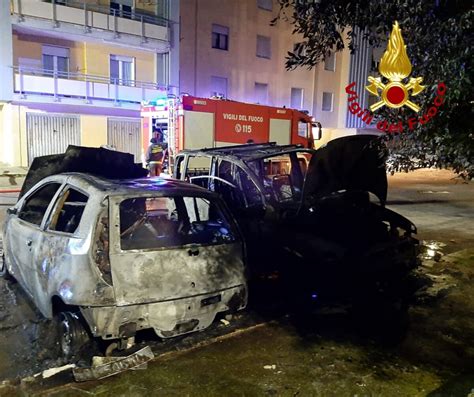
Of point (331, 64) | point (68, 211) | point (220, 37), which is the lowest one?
point (68, 211)

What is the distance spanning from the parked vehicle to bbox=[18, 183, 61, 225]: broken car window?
43 centimetres

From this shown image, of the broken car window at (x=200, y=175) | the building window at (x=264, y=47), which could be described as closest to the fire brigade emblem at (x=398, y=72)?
the broken car window at (x=200, y=175)

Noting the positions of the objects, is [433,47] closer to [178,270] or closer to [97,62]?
[178,270]

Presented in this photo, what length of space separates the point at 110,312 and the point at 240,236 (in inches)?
55.4

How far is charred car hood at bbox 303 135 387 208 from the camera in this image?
5383mm

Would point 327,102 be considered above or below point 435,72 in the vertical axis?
above

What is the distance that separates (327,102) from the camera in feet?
109

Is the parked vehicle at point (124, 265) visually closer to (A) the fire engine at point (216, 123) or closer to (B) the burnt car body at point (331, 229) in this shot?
(B) the burnt car body at point (331, 229)

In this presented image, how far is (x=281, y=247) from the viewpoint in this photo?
5.51 meters

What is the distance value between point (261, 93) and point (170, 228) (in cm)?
2576

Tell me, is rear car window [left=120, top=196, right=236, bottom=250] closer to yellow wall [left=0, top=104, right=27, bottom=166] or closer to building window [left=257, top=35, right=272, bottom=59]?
yellow wall [left=0, top=104, right=27, bottom=166]

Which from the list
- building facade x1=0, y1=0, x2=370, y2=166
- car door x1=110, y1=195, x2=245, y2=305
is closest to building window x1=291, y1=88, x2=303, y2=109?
building facade x1=0, y1=0, x2=370, y2=166

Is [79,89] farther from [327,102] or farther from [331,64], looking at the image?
[331,64]

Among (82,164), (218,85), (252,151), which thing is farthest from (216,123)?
(218,85)
